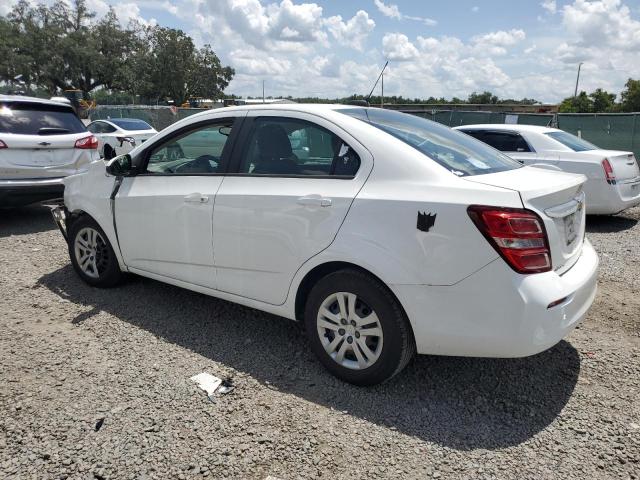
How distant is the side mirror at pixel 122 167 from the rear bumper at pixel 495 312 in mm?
2574

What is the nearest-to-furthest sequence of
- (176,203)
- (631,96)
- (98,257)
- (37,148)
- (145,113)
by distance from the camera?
(176,203) → (98,257) → (37,148) → (145,113) → (631,96)

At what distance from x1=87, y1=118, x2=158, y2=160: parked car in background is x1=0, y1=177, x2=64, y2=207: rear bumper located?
670 centimetres

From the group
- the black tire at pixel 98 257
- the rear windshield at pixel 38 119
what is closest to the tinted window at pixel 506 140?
the black tire at pixel 98 257

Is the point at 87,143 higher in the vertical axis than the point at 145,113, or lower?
lower

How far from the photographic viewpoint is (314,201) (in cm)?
298

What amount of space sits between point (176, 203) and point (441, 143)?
199cm

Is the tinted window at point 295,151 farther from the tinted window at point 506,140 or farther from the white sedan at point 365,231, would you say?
the tinted window at point 506,140

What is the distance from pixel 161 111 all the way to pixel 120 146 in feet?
29.0

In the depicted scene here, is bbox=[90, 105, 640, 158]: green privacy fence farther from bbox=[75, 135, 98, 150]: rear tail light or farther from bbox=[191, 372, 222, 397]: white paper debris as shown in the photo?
bbox=[191, 372, 222, 397]: white paper debris

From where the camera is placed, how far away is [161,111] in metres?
21.8

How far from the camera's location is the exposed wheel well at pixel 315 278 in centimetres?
283

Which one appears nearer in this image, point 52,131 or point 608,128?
point 52,131

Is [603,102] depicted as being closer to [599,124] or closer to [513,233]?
[599,124]

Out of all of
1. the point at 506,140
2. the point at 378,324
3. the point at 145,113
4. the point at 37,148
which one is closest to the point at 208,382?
the point at 378,324
